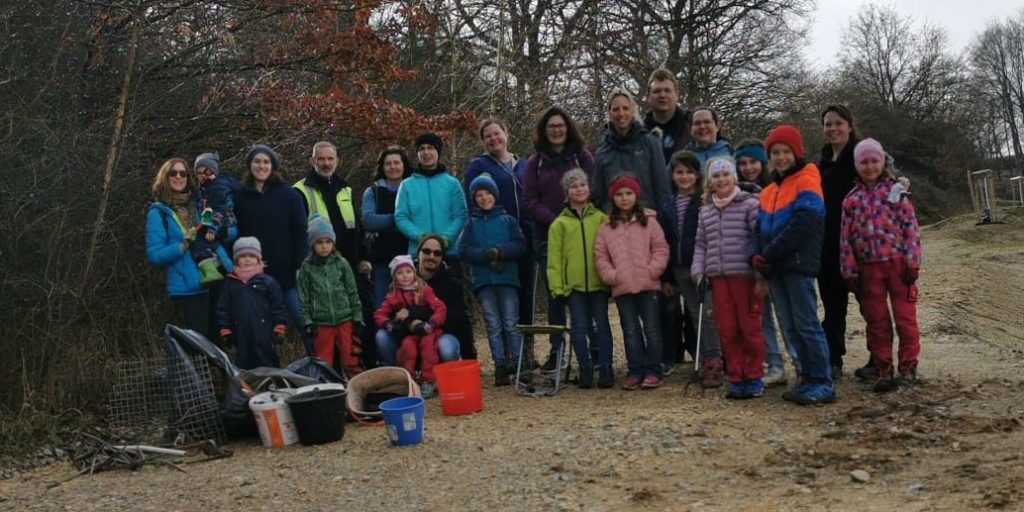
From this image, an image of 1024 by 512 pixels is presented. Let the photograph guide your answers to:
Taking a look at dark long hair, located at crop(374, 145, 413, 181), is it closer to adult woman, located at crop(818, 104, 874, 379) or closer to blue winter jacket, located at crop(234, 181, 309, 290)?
blue winter jacket, located at crop(234, 181, 309, 290)

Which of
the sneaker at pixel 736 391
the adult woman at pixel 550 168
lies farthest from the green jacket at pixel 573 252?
the sneaker at pixel 736 391

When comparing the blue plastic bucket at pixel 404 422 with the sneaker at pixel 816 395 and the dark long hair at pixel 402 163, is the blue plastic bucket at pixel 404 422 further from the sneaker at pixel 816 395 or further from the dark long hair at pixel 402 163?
the dark long hair at pixel 402 163

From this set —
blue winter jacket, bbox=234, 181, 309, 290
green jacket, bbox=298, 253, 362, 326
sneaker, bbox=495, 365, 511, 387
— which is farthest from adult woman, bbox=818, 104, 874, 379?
blue winter jacket, bbox=234, 181, 309, 290

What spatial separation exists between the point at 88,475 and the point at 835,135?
5.10 meters

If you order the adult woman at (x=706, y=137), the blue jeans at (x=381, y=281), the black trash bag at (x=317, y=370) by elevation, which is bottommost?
the black trash bag at (x=317, y=370)

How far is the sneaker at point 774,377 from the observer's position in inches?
244

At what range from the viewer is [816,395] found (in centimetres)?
557

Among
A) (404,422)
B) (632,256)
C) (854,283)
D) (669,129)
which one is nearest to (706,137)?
(669,129)

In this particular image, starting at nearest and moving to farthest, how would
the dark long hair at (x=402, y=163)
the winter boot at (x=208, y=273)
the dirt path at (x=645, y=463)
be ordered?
the dirt path at (x=645, y=463) → the winter boot at (x=208, y=273) → the dark long hair at (x=402, y=163)

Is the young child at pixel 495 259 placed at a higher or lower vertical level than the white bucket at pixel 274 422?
higher

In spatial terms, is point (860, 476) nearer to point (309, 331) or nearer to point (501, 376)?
point (501, 376)

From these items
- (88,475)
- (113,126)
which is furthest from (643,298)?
(113,126)

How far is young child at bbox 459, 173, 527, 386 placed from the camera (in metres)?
6.70

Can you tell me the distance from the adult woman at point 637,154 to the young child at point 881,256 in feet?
4.32
